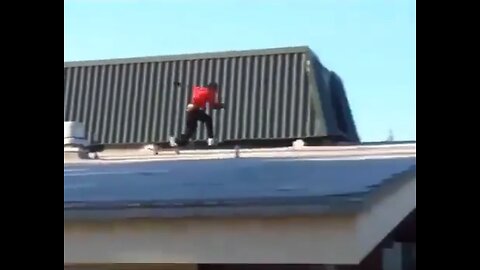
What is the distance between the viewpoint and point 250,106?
42.9 feet

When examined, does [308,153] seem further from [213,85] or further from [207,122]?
[213,85]

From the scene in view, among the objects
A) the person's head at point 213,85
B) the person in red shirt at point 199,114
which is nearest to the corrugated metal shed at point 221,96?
the person's head at point 213,85

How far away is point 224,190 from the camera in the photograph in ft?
12.5

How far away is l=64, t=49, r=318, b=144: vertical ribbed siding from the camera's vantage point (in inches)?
502

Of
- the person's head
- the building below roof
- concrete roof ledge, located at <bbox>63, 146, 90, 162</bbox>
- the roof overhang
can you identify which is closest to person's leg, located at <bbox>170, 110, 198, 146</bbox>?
the person's head

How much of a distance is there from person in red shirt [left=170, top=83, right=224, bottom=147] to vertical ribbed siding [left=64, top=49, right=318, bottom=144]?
1.04 meters

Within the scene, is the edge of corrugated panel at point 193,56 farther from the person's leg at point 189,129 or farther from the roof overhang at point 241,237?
the roof overhang at point 241,237

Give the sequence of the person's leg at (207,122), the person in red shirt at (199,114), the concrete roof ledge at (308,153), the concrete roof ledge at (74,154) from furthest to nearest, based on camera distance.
Answer: the person's leg at (207,122) → the person in red shirt at (199,114) → the concrete roof ledge at (74,154) → the concrete roof ledge at (308,153)

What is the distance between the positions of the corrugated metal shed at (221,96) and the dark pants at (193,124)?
1.38 m

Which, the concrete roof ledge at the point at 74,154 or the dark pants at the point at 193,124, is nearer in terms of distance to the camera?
the concrete roof ledge at the point at 74,154

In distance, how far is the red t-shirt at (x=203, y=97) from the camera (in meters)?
11.3

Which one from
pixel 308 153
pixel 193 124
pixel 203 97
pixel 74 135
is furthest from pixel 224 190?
pixel 203 97

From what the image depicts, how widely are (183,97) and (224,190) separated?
31.8 feet
